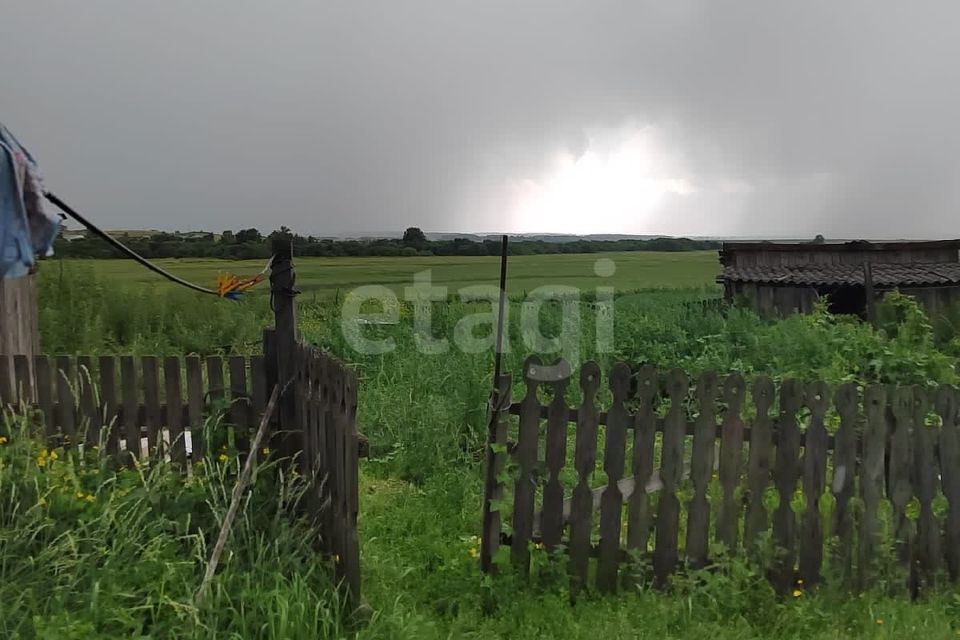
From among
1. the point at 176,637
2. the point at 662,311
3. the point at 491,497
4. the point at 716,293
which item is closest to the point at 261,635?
the point at 176,637

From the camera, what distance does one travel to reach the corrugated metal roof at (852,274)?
Result: 15086mm

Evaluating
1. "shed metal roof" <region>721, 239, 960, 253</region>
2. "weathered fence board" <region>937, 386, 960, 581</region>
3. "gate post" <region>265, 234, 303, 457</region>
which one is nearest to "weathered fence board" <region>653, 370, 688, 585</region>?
"weathered fence board" <region>937, 386, 960, 581</region>

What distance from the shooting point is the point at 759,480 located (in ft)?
12.5

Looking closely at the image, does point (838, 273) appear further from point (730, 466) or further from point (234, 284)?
point (234, 284)

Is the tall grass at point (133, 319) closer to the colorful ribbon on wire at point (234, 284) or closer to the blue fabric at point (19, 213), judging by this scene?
the colorful ribbon on wire at point (234, 284)

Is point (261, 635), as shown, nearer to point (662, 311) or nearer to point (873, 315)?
Answer: point (662, 311)

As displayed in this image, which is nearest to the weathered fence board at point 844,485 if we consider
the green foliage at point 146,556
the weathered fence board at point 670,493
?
the weathered fence board at point 670,493

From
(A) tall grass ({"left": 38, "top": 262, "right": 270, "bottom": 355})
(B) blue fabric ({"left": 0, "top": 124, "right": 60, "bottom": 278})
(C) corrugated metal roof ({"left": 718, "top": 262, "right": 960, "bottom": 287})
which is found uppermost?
(B) blue fabric ({"left": 0, "top": 124, "right": 60, "bottom": 278})

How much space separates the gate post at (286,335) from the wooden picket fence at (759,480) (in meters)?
1.18

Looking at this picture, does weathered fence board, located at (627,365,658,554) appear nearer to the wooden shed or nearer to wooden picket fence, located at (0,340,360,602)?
wooden picket fence, located at (0,340,360,602)

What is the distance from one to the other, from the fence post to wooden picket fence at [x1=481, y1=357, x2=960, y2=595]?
1.19m

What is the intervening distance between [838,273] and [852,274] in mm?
334

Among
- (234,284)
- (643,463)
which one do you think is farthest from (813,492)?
(234,284)

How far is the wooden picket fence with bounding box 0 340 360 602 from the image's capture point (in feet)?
12.2
